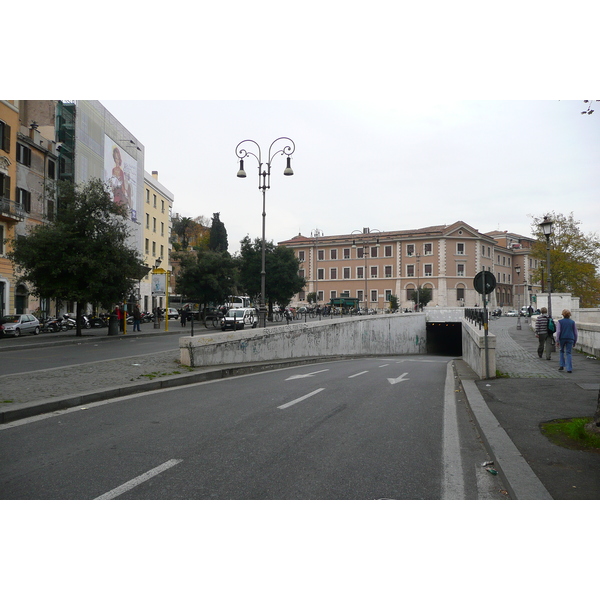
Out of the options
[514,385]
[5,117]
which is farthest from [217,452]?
[5,117]

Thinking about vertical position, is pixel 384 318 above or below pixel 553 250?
below

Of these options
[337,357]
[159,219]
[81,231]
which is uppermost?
[159,219]

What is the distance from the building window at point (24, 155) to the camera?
35.3m

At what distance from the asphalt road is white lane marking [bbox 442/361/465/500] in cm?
1

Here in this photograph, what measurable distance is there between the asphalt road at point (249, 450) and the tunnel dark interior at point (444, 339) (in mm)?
36676

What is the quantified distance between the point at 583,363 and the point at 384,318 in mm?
18253

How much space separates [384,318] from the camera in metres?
33.6

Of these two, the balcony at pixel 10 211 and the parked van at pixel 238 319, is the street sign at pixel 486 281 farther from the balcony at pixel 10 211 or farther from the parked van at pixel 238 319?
the balcony at pixel 10 211

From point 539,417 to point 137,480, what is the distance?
562 centimetres

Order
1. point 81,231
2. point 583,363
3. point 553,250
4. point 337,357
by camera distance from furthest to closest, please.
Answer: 1. point 553,250
2. point 81,231
3. point 337,357
4. point 583,363

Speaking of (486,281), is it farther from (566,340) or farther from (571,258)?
(571,258)

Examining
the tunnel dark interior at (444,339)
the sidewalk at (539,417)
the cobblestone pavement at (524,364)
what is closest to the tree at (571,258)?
the tunnel dark interior at (444,339)

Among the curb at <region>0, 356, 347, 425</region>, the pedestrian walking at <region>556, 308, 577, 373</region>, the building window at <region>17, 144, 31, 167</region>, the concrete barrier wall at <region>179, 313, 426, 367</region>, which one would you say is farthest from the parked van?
the pedestrian walking at <region>556, 308, 577, 373</region>

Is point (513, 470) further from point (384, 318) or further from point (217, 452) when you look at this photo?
point (384, 318)
